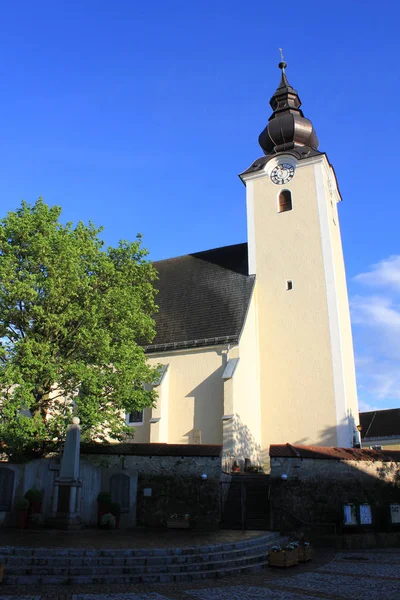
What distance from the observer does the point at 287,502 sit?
14.3 meters

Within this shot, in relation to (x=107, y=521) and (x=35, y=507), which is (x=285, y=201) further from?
(x=35, y=507)

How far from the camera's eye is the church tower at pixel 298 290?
71.7ft

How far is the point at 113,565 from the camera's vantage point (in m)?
9.38

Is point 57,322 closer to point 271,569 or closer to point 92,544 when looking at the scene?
point 92,544

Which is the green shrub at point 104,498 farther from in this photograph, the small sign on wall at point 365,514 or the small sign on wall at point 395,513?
the small sign on wall at point 395,513

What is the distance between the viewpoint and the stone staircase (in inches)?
349

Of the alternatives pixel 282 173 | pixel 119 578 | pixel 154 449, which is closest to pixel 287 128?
pixel 282 173

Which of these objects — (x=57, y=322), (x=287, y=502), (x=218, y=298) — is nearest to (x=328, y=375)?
(x=218, y=298)

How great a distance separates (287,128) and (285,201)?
4575 millimetres

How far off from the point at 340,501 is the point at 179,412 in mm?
9179

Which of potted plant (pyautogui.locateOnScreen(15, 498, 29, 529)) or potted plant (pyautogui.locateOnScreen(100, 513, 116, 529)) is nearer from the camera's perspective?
potted plant (pyautogui.locateOnScreen(15, 498, 29, 529))

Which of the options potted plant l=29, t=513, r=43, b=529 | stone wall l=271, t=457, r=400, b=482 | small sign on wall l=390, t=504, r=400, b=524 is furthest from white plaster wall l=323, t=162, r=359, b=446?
potted plant l=29, t=513, r=43, b=529

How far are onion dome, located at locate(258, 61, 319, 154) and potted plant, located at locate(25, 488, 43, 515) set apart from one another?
21.3 m

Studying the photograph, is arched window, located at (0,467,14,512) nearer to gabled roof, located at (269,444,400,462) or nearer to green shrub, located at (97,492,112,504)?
green shrub, located at (97,492,112,504)
